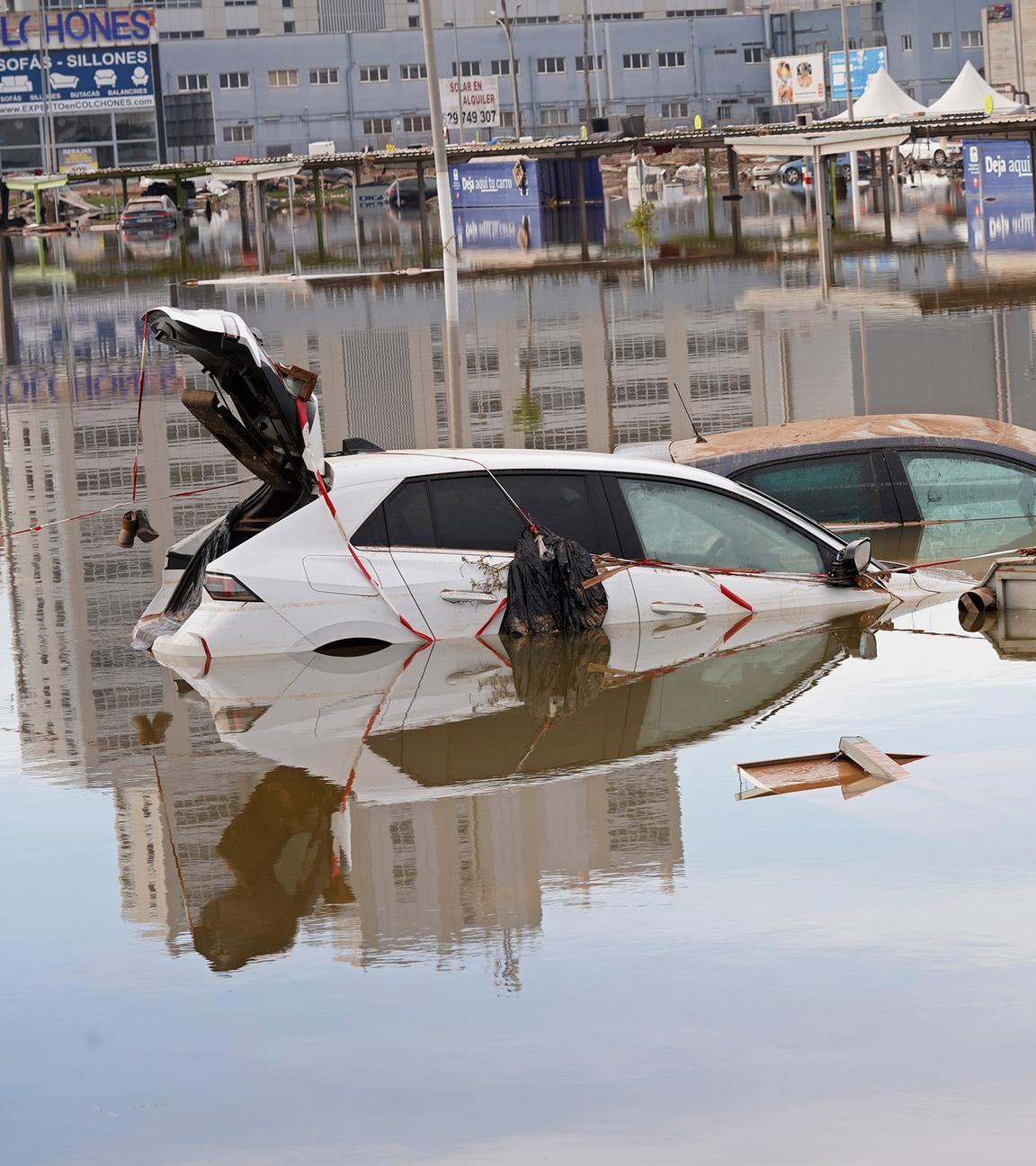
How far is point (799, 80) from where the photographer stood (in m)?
117

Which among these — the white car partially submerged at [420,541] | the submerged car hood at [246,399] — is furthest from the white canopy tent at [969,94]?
the submerged car hood at [246,399]

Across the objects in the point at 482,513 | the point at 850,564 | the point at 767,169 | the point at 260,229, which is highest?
the point at 767,169

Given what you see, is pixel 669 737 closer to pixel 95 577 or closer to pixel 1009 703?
pixel 1009 703

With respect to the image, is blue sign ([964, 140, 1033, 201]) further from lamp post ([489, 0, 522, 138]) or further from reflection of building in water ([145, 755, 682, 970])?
reflection of building in water ([145, 755, 682, 970])

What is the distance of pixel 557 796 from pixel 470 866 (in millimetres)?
966

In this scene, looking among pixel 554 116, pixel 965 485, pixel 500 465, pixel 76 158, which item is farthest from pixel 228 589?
pixel 554 116

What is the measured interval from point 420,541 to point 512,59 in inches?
4103

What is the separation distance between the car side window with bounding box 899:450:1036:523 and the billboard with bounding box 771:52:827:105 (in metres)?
106

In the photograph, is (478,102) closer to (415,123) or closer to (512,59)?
(512,59)

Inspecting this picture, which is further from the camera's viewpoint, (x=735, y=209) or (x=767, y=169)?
(x=767, y=169)

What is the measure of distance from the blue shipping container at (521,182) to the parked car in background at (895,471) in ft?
201

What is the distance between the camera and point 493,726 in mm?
9922

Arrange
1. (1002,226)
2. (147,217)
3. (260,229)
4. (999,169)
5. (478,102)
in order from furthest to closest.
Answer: (478,102)
(147,217)
(999,169)
(260,229)
(1002,226)

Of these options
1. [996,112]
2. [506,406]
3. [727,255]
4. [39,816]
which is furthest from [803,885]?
[996,112]
